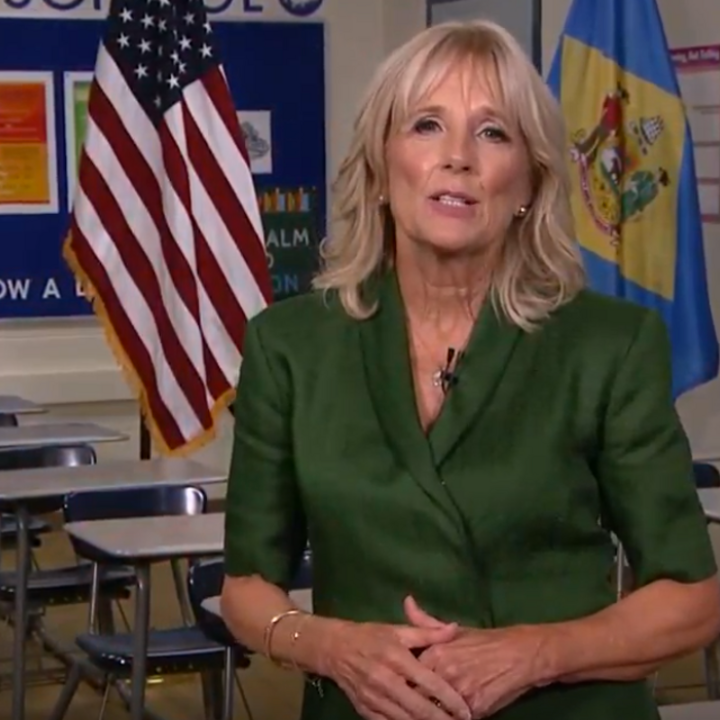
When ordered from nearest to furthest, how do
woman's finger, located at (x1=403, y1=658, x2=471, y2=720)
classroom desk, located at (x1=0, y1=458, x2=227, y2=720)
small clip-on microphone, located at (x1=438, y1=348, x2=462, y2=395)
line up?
woman's finger, located at (x1=403, y1=658, x2=471, y2=720) < small clip-on microphone, located at (x1=438, y1=348, x2=462, y2=395) < classroom desk, located at (x1=0, y1=458, x2=227, y2=720)

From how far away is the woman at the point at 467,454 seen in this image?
1607mm

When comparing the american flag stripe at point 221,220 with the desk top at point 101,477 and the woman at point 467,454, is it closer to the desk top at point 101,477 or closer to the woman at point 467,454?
the desk top at point 101,477

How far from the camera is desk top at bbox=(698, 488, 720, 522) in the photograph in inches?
161

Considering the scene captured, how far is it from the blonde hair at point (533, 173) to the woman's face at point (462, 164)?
1 cm

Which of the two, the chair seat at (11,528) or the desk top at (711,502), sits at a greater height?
the desk top at (711,502)

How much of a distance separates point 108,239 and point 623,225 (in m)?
1.78

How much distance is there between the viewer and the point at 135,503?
14.8 ft

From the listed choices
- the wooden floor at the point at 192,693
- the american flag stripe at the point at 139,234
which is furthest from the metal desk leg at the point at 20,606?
the american flag stripe at the point at 139,234

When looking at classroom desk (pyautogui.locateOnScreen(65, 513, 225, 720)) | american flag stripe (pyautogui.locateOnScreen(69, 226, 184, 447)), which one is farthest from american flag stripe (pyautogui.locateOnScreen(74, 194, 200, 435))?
classroom desk (pyautogui.locateOnScreen(65, 513, 225, 720))

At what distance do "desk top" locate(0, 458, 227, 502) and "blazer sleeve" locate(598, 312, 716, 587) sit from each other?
304 cm

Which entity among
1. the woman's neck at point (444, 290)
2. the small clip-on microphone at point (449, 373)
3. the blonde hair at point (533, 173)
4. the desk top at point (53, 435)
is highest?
the blonde hair at point (533, 173)

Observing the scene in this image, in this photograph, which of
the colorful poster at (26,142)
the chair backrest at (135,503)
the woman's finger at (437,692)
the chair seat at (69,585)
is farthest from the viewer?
the colorful poster at (26,142)

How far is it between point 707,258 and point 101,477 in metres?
2.45

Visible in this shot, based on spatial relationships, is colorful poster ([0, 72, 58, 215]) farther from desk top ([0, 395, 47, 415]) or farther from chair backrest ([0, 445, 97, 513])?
chair backrest ([0, 445, 97, 513])
